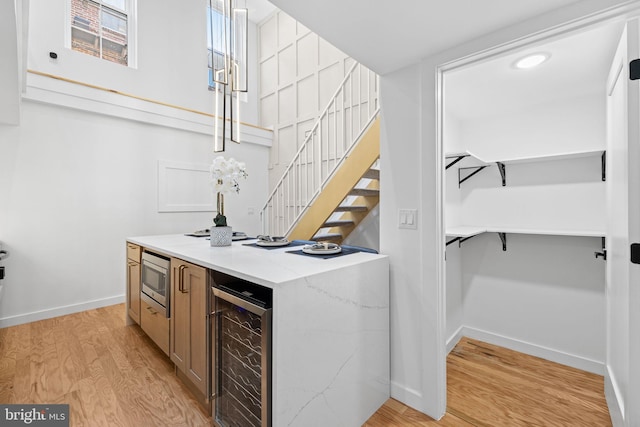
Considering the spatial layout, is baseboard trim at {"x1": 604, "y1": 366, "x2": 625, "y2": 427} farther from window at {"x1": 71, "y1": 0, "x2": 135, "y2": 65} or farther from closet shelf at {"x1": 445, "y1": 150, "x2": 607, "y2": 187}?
window at {"x1": 71, "y1": 0, "x2": 135, "y2": 65}

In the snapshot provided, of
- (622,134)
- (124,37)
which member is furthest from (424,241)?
(124,37)

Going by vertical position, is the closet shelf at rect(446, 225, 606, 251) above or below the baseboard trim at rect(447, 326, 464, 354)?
above

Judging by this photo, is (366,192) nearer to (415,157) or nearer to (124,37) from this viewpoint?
(415,157)

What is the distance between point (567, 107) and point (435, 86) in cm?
139

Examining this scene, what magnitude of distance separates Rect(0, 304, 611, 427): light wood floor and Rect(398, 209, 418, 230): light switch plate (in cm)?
110

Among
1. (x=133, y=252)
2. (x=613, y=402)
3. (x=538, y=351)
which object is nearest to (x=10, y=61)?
(x=133, y=252)

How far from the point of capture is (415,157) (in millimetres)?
1792

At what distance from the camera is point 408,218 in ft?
5.99

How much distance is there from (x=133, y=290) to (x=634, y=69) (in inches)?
142

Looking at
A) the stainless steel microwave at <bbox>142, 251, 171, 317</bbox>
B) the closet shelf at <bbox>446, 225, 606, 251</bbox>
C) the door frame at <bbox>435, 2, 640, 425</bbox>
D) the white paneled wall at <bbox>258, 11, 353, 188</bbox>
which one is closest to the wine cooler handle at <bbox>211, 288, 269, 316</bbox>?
the stainless steel microwave at <bbox>142, 251, 171, 317</bbox>

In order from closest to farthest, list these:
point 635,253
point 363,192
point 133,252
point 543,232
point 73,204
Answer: point 635,253 → point 543,232 → point 133,252 → point 363,192 → point 73,204

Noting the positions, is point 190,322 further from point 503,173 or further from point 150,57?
point 150,57

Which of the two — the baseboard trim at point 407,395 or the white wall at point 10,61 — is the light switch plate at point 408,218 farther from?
the white wall at point 10,61

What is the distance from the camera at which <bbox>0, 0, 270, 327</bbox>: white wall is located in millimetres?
3010
